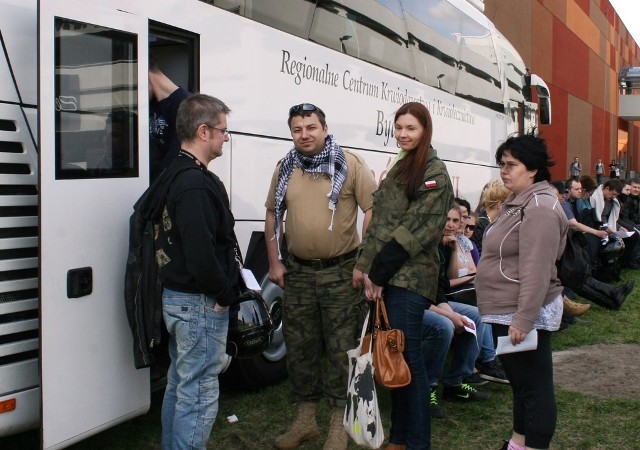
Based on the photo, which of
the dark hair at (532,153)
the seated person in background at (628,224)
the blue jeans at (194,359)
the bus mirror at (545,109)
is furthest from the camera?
the bus mirror at (545,109)

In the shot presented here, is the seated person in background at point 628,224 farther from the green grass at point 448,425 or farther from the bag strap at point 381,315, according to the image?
the bag strap at point 381,315

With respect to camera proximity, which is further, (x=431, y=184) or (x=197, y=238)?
(x=431, y=184)

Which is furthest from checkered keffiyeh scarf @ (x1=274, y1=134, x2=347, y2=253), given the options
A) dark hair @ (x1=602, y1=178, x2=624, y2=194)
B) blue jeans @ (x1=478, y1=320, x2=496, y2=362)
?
dark hair @ (x1=602, y1=178, x2=624, y2=194)

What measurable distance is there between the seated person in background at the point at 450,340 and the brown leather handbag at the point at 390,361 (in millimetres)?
1214

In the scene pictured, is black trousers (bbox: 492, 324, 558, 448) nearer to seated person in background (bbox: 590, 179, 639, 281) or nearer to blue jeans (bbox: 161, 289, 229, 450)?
blue jeans (bbox: 161, 289, 229, 450)

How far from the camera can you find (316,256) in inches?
158

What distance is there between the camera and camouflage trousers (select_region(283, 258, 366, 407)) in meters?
4.02

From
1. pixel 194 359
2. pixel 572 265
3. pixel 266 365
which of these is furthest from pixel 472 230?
pixel 194 359

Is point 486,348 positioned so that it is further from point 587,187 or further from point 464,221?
point 587,187

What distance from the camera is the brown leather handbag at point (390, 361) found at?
3.48 m

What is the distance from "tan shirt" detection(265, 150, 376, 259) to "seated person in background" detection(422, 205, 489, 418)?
3.45 ft

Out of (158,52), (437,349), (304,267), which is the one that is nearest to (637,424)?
(437,349)

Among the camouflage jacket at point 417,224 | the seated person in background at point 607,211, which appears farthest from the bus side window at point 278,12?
the seated person in background at point 607,211

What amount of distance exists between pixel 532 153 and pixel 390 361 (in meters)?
1.21
